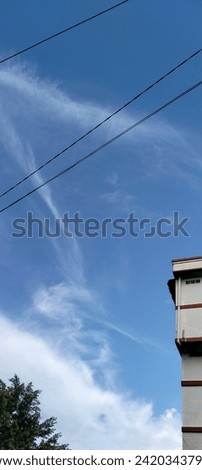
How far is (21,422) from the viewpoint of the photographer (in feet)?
175

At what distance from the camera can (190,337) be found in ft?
84.7

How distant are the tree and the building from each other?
98.3ft

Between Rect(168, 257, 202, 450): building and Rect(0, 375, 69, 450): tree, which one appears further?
Rect(0, 375, 69, 450): tree

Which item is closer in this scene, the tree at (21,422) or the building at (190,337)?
the building at (190,337)

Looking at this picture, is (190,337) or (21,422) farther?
(21,422)

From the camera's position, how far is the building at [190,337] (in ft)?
79.9

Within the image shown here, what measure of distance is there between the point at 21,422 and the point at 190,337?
34429mm

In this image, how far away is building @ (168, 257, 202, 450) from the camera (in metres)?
24.4

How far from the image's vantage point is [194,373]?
2544 cm

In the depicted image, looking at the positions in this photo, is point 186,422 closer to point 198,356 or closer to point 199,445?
point 199,445

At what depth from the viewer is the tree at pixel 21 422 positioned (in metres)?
50.5

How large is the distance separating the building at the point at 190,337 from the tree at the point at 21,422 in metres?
30.0
